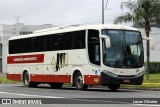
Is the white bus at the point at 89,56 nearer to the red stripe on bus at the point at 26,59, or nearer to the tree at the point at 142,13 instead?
the red stripe on bus at the point at 26,59

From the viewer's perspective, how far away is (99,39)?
26.4m

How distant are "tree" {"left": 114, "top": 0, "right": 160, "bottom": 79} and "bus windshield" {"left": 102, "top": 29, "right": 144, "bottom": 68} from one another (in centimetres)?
1243

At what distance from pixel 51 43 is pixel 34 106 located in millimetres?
14375

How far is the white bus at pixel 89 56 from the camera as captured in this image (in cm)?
2627

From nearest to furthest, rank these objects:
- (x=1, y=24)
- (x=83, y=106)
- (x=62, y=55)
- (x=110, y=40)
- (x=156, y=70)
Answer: (x=83, y=106)
(x=110, y=40)
(x=62, y=55)
(x=156, y=70)
(x=1, y=24)

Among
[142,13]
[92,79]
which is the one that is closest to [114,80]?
[92,79]

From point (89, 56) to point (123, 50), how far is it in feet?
6.49

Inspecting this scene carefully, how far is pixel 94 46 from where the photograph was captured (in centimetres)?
2684

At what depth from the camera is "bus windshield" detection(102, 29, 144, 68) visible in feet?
86.0

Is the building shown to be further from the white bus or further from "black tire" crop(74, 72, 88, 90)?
"black tire" crop(74, 72, 88, 90)

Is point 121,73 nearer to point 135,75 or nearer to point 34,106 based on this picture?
point 135,75

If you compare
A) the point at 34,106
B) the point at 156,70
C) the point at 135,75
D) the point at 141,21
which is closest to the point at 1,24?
the point at 156,70

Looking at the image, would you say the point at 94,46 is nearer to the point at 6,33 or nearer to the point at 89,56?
the point at 89,56

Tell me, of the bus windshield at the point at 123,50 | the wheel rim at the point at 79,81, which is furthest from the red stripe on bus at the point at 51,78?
the bus windshield at the point at 123,50
